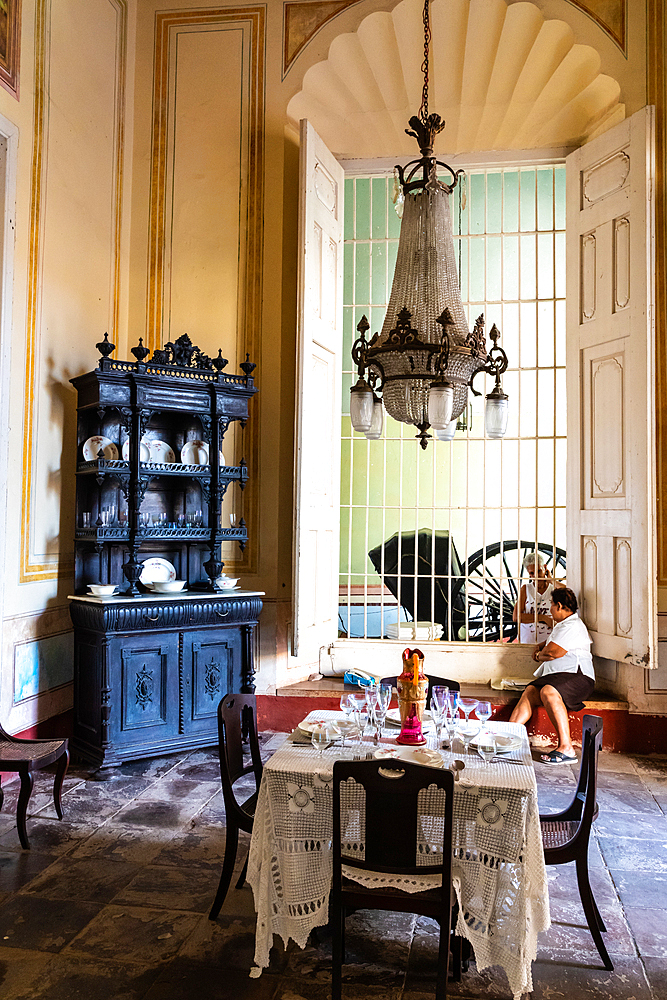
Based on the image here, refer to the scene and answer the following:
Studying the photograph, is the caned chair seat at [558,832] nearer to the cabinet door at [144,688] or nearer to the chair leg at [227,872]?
the chair leg at [227,872]

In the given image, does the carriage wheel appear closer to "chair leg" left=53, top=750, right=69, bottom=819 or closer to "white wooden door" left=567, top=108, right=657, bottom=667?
"white wooden door" left=567, top=108, right=657, bottom=667

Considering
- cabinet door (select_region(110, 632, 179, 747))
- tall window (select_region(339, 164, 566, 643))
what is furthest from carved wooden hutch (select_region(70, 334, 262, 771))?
tall window (select_region(339, 164, 566, 643))

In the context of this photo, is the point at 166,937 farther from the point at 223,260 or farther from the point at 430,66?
the point at 430,66

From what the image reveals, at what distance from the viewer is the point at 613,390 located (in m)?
5.73

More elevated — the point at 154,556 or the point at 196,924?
the point at 154,556

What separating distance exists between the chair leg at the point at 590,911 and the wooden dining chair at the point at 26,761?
8.50ft

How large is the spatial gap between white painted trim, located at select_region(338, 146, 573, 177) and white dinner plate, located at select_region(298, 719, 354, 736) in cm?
522

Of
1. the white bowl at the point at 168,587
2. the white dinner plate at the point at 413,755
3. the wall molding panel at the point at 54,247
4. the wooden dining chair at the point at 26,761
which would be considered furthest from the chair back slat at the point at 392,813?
the wall molding panel at the point at 54,247

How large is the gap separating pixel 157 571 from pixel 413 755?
323 cm

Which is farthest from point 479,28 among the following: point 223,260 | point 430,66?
point 223,260

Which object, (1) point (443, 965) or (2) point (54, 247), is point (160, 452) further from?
(1) point (443, 965)

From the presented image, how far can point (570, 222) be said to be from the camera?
243 inches

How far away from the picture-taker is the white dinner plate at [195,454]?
18.6 feet

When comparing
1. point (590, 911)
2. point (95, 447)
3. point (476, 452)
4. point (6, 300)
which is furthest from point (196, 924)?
point (476, 452)
